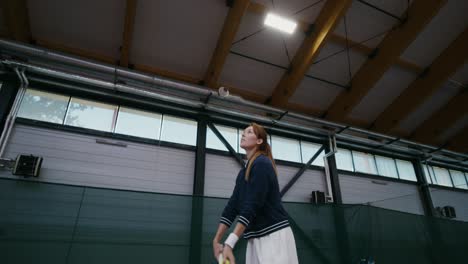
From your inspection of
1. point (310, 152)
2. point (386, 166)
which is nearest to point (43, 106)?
point (310, 152)

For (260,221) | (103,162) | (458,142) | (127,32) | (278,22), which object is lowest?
(260,221)

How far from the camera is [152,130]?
599 cm

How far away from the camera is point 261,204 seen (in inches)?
55.7

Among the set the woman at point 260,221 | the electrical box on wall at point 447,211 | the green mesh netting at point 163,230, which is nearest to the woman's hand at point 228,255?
the woman at point 260,221

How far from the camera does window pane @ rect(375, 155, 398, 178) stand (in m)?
8.45

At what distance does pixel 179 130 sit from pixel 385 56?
493 cm

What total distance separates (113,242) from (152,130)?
9.27 ft

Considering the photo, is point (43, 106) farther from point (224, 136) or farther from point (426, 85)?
point (426, 85)

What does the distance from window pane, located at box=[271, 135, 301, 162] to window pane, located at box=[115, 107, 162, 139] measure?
289 centimetres

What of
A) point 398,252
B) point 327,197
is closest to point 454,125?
point 327,197

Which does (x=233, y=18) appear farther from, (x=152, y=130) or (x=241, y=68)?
(x=152, y=130)

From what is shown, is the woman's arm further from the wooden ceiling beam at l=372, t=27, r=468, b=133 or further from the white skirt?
the wooden ceiling beam at l=372, t=27, r=468, b=133

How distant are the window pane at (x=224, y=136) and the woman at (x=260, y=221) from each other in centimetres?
477

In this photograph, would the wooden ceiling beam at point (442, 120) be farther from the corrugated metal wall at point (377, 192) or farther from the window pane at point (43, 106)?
the window pane at point (43, 106)
